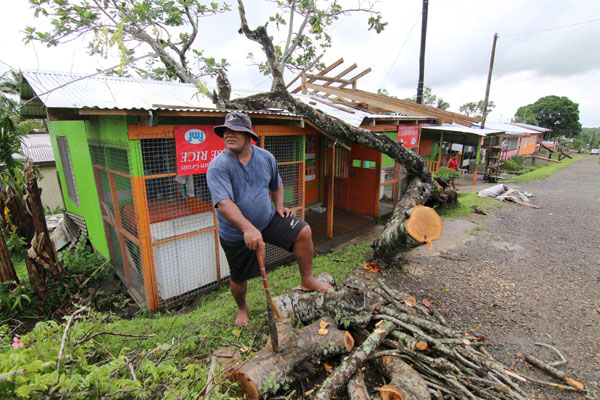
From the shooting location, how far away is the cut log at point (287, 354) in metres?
2.03

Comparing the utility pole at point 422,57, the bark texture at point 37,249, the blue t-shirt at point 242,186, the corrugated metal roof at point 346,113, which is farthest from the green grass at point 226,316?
the utility pole at point 422,57

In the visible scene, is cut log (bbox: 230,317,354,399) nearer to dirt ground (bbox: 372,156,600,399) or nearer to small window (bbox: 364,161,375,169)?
dirt ground (bbox: 372,156,600,399)

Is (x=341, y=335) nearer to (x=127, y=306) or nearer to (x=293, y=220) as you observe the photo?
(x=293, y=220)

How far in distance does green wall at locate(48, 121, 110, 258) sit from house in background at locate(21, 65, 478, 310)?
0.02 meters

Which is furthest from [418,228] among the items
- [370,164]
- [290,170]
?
[370,164]

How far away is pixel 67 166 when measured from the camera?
21.9 ft

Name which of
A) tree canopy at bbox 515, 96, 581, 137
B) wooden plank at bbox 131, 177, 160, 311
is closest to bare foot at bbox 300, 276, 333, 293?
wooden plank at bbox 131, 177, 160, 311

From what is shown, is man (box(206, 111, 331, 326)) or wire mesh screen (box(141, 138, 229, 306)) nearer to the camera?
man (box(206, 111, 331, 326))

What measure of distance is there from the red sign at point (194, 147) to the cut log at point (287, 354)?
255 centimetres

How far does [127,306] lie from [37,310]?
1.23 m

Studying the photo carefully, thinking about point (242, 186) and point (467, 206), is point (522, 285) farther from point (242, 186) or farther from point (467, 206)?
point (467, 206)

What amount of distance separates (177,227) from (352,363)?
3.17 m

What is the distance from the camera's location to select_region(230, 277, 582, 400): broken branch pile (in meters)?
2.09

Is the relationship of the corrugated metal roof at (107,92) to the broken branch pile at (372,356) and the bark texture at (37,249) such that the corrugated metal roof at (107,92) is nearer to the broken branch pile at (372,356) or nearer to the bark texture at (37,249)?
the bark texture at (37,249)
